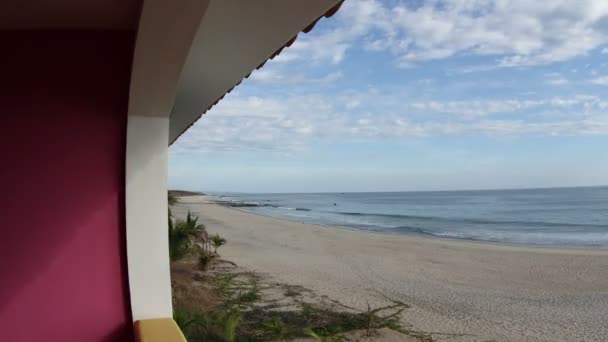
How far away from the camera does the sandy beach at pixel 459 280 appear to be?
27.2ft

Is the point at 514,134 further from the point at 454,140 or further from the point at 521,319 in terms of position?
the point at 521,319

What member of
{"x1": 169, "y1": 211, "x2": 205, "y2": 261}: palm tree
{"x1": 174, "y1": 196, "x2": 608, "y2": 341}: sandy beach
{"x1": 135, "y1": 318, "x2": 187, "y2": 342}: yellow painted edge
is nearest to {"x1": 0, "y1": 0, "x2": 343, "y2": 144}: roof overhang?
{"x1": 135, "y1": 318, "x2": 187, "y2": 342}: yellow painted edge

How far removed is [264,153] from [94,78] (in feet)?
107

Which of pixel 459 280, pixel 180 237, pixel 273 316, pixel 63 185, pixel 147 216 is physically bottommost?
pixel 459 280

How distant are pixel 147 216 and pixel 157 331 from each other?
0.66 metres

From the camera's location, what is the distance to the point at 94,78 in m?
2.73

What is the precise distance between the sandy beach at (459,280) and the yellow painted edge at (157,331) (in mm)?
5480

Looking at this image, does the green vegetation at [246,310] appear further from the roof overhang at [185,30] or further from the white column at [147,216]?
the roof overhang at [185,30]

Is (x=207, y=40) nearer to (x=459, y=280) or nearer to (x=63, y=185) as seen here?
(x=63, y=185)

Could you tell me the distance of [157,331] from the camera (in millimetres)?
2666

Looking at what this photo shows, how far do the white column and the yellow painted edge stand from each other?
9 cm

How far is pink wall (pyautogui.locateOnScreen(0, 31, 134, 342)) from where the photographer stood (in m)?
2.60

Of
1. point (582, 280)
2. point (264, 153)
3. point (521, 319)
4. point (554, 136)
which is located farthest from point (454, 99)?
point (521, 319)

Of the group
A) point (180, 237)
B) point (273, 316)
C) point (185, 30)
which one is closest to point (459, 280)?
point (273, 316)
